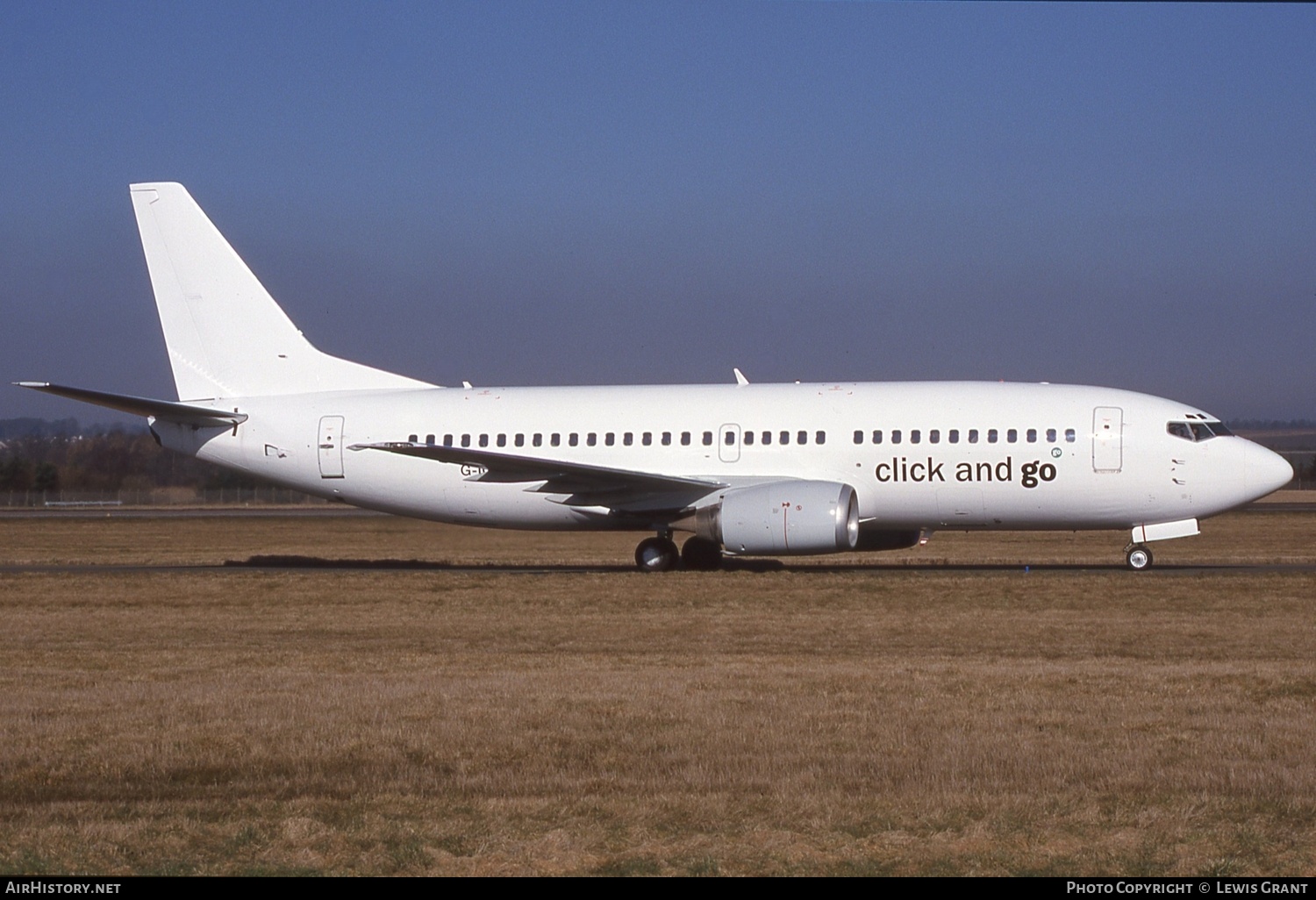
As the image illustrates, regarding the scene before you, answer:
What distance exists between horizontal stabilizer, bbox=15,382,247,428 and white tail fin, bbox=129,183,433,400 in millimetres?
947

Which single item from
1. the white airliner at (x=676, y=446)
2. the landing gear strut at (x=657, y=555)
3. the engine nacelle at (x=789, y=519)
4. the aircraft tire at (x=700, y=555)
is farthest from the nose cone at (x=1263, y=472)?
the landing gear strut at (x=657, y=555)

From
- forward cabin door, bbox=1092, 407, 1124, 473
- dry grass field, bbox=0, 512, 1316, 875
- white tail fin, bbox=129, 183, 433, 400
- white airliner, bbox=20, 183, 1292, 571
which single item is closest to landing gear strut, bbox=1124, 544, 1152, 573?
white airliner, bbox=20, 183, 1292, 571

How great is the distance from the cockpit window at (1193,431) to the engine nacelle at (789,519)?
18.3ft

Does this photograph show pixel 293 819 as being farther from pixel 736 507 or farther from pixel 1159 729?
pixel 736 507

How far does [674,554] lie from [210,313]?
11.1 meters

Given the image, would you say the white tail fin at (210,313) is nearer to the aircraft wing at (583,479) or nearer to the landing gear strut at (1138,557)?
the aircraft wing at (583,479)

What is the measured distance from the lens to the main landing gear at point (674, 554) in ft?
87.7

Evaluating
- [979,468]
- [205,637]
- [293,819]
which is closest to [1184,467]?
[979,468]

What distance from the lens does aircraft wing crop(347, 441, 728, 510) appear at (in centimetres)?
2530

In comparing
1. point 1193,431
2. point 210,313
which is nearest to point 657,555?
point 1193,431

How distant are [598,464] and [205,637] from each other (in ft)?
37.6

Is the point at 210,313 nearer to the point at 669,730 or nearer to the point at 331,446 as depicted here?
the point at 331,446

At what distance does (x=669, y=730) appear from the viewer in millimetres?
10617

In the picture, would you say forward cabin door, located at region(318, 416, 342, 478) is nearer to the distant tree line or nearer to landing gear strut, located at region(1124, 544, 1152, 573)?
landing gear strut, located at region(1124, 544, 1152, 573)
